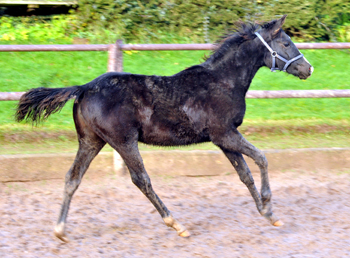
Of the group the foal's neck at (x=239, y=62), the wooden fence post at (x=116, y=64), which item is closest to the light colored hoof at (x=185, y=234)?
the foal's neck at (x=239, y=62)

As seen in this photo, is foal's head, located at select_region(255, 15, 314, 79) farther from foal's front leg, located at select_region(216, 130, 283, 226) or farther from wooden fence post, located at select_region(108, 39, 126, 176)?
wooden fence post, located at select_region(108, 39, 126, 176)

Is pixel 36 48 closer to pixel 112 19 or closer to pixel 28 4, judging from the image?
pixel 112 19

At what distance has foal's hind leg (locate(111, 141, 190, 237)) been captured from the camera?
331 centimetres

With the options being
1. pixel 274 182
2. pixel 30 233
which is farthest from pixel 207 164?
pixel 30 233

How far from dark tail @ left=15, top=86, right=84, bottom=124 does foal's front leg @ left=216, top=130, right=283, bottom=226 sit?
4.17ft

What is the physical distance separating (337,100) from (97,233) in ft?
16.9

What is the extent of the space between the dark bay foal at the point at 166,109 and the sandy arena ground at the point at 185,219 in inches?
7.7

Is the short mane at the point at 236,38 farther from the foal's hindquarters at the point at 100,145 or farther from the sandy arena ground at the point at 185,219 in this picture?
the sandy arena ground at the point at 185,219

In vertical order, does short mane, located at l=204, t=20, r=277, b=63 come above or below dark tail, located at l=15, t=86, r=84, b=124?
above

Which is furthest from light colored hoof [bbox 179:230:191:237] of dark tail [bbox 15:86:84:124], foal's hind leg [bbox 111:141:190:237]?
dark tail [bbox 15:86:84:124]

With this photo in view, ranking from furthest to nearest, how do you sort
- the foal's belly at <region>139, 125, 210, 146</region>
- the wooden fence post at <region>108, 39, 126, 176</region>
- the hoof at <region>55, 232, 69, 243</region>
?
the wooden fence post at <region>108, 39, 126, 176</region> → the foal's belly at <region>139, 125, 210, 146</region> → the hoof at <region>55, 232, 69, 243</region>

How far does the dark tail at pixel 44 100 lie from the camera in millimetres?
3379

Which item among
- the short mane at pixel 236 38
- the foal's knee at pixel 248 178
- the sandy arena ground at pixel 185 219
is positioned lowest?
the sandy arena ground at pixel 185 219

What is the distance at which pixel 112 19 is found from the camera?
8.20 meters
